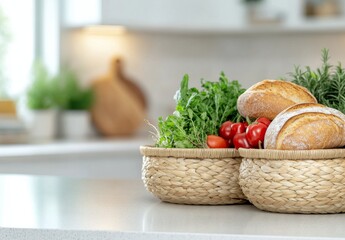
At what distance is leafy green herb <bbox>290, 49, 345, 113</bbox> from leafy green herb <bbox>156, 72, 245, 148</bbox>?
5.3 inches

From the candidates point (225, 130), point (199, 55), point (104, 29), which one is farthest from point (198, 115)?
point (199, 55)

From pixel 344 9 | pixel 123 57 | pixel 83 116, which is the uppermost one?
pixel 344 9

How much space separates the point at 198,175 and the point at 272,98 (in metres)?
0.21

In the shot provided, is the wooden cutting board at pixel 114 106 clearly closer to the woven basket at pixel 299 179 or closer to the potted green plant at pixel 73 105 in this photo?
the potted green plant at pixel 73 105

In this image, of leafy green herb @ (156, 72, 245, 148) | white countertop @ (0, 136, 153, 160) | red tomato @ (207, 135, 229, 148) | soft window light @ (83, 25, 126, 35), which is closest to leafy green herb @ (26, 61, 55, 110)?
white countertop @ (0, 136, 153, 160)

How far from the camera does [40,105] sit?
14.2ft

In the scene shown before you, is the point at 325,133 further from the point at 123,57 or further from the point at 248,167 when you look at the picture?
the point at 123,57

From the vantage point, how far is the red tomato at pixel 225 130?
1636mm

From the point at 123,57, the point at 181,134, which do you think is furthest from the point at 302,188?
the point at 123,57

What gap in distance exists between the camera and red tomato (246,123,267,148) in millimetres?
1535

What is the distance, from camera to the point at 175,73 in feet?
16.0

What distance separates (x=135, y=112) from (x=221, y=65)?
660mm

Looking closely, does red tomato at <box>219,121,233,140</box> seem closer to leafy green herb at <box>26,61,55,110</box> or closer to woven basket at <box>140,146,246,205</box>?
woven basket at <box>140,146,246,205</box>

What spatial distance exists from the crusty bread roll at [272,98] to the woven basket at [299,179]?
0.14 m
